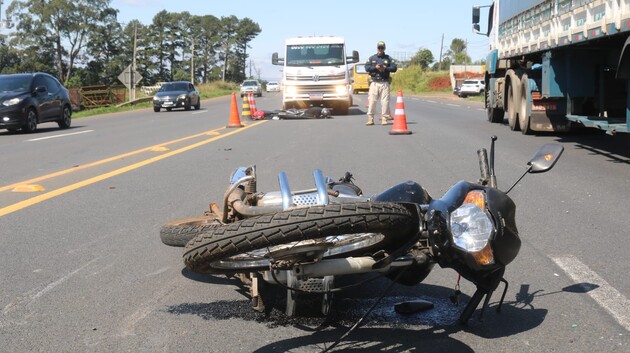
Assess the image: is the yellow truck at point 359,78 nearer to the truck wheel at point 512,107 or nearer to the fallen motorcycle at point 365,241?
the truck wheel at point 512,107

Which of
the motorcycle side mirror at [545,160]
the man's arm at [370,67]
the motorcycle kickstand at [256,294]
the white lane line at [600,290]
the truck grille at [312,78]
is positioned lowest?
the white lane line at [600,290]

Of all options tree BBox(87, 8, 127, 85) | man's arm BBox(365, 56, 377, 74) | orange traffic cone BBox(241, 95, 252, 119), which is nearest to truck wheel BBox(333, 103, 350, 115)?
orange traffic cone BBox(241, 95, 252, 119)

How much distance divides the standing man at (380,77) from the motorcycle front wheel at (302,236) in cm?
1607

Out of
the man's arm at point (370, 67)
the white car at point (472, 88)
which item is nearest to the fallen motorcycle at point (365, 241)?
the man's arm at point (370, 67)

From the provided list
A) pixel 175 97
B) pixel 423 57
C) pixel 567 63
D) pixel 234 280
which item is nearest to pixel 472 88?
pixel 175 97

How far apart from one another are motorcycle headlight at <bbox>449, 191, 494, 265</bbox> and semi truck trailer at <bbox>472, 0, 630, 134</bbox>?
7.30 m

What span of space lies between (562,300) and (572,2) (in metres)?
8.69

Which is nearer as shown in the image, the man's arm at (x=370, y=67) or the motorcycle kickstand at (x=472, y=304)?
the motorcycle kickstand at (x=472, y=304)

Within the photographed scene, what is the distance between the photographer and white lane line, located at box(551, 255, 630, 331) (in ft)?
13.4

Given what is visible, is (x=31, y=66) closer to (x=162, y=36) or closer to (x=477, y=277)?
(x=162, y=36)

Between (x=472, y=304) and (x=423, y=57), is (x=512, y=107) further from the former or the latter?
(x=423, y=57)

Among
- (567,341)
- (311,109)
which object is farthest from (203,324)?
(311,109)

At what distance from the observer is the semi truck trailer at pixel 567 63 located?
10.5 m

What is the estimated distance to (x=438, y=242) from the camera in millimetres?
3213
